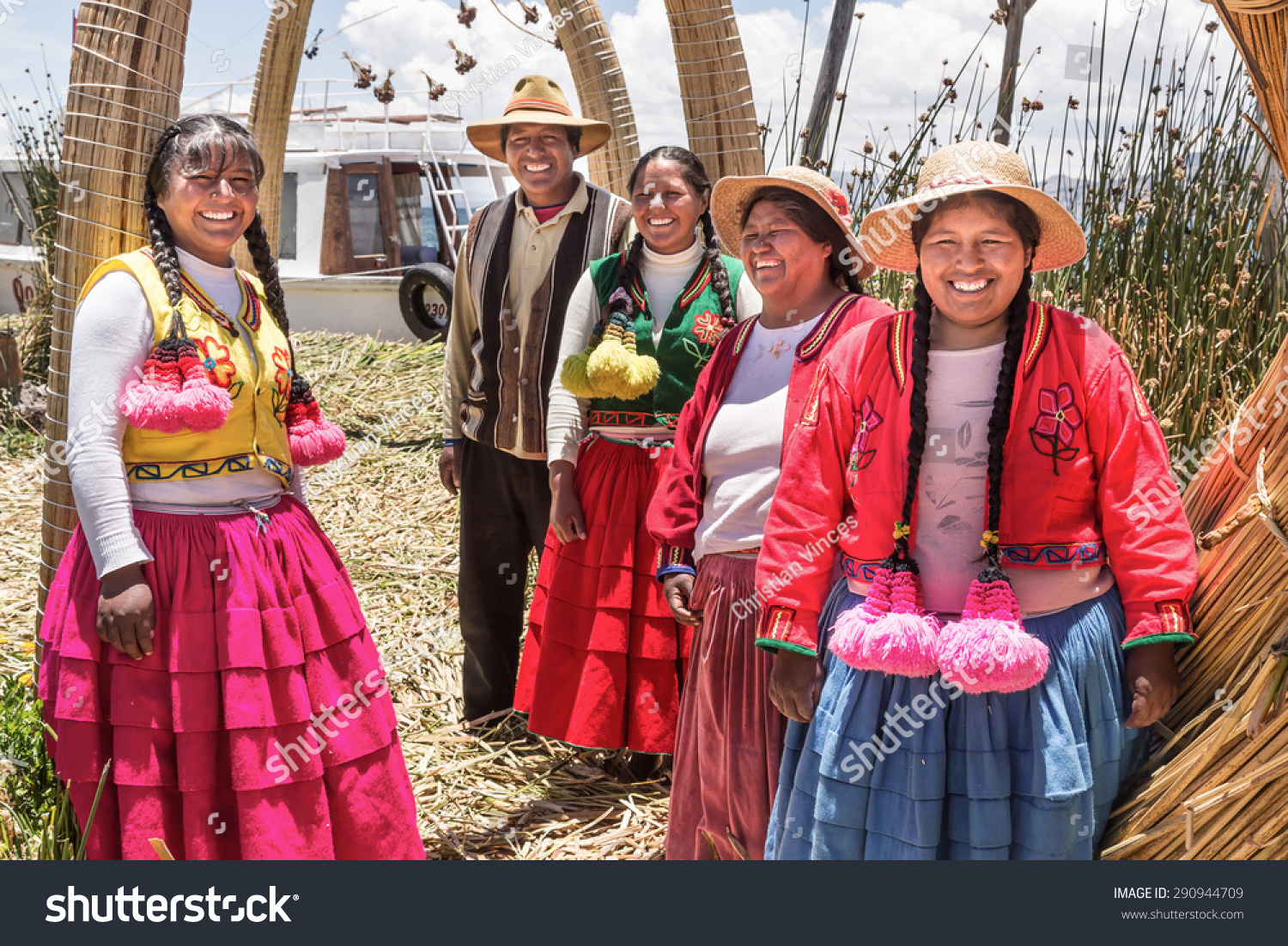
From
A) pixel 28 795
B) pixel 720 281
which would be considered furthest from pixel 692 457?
pixel 28 795

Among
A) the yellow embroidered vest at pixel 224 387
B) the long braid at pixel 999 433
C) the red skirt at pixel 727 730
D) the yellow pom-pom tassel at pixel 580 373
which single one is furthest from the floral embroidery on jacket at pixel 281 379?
the long braid at pixel 999 433

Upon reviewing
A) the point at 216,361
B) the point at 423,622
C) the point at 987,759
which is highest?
the point at 216,361

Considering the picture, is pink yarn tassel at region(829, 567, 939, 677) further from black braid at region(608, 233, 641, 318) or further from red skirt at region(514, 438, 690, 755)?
black braid at region(608, 233, 641, 318)

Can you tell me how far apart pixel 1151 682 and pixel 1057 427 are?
17.3 inches

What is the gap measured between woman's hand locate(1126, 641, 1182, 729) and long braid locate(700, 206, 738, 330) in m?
1.53

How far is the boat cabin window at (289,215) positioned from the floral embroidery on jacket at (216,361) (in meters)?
8.57

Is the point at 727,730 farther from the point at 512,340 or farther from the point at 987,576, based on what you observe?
the point at 512,340

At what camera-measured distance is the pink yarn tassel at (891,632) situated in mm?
1761

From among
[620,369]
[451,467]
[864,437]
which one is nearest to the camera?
[864,437]

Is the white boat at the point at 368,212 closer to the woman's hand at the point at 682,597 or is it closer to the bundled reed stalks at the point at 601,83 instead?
the bundled reed stalks at the point at 601,83

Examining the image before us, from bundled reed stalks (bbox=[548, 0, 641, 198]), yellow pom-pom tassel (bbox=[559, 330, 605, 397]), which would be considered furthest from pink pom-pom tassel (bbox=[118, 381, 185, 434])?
bundled reed stalks (bbox=[548, 0, 641, 198])

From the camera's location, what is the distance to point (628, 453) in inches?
124
